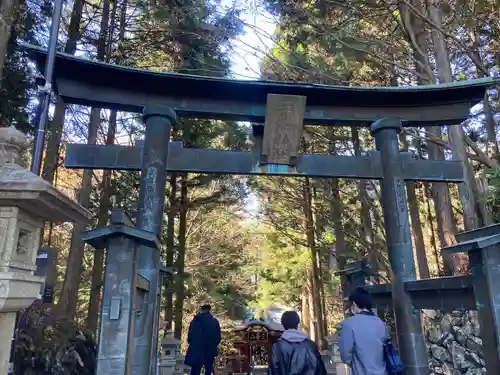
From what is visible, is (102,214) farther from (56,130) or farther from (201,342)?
(201,342)

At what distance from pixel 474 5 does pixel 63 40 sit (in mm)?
10255

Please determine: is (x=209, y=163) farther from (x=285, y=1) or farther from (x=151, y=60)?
(x=151, y=60)

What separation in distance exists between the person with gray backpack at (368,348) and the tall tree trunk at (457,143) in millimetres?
4173

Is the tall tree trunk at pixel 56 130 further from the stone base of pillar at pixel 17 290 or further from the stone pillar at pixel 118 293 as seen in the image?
the stone base of pillar at pixel 17 290

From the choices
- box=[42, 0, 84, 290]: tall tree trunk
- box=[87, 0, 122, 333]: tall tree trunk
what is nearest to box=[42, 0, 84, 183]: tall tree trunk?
box=[42, 0, 84, 290]: tall tree trunk

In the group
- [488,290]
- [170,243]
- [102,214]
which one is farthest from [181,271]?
[488,290]

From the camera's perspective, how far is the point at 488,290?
151 inches

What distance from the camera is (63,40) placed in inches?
446

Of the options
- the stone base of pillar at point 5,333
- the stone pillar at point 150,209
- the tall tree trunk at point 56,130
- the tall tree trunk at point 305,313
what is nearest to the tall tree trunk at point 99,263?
the tall tree trunk at point 56,130

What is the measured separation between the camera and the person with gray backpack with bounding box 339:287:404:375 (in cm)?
354

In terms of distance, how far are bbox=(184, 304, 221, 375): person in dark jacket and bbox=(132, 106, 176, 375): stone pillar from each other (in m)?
2.05

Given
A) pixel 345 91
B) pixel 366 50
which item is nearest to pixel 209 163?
pixel 345 91

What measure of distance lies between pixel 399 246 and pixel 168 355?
5.57 meters

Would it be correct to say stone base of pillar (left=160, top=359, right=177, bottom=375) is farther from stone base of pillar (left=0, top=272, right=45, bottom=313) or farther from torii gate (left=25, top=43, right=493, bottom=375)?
stone base of pillar (left=0, top=272, right=45, bottom=313)
